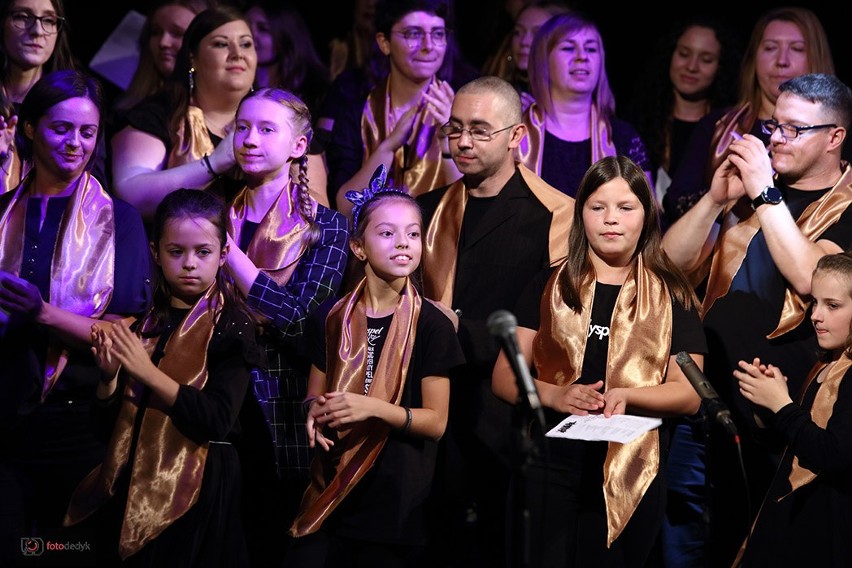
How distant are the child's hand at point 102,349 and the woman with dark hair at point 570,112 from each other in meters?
1.91

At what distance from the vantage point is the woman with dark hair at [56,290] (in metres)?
4.12

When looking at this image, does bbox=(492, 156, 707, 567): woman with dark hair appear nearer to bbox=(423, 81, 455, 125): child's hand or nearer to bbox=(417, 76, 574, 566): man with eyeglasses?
bbox=(417, 76, 574, 566): man with eyeglasses

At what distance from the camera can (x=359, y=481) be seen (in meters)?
3.85

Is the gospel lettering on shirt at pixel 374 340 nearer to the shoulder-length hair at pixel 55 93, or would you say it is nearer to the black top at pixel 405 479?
the black top at pixel 405 479

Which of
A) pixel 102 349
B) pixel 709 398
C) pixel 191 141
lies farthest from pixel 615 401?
pixel 191 141

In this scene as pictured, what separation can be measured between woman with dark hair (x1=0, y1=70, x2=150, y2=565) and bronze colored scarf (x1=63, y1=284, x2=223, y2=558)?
8.6 inches

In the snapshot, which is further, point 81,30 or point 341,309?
point 81,30

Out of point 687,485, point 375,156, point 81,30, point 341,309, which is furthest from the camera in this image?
point 81,30

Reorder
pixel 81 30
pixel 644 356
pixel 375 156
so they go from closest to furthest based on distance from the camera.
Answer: pixel 644 356, pixel 375 156, pixel 81 30

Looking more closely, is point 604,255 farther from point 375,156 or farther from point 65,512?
point 65,512

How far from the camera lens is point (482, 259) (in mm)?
4520

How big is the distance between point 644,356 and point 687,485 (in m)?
0.86

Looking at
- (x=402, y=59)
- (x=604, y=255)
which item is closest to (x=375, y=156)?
(x=402, y=59)

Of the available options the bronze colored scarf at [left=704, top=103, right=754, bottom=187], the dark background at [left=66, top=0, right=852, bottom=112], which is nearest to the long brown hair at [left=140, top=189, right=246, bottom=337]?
the bronze colored scarf at [left=704, top=103, right=754, bottom=187]
